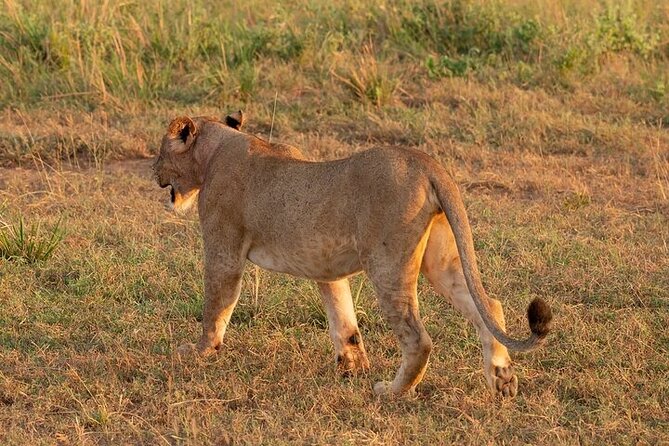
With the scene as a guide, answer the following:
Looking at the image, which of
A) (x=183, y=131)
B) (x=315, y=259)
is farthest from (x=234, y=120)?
(x=315, y=259)

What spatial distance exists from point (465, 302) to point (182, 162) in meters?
1.46

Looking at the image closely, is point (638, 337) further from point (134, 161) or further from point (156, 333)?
point (134, 161)

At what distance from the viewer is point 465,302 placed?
15.4ft

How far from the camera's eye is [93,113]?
891 cm

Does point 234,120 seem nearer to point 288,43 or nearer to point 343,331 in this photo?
point 343,331

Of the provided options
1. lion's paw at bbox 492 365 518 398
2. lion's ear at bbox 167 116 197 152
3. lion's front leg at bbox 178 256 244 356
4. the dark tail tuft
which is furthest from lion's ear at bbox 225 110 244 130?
the dark tail tuft

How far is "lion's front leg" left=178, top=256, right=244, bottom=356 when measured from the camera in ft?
16.4

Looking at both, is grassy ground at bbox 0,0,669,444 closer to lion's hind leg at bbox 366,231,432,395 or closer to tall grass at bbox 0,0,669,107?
tall grass at bbox 0,0,669,107

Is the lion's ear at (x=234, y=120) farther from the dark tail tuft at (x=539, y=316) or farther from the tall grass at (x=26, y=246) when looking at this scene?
the dark tail tuft at (x=539, y=316)

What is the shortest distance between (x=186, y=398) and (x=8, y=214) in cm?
282

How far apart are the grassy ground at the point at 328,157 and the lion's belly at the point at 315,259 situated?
433 mm

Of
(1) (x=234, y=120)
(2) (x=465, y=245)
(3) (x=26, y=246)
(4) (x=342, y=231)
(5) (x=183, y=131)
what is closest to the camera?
(2) (x=465, y=245)

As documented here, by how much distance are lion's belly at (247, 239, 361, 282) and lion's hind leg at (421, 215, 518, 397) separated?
295mm

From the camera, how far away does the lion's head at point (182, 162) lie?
5.28m
